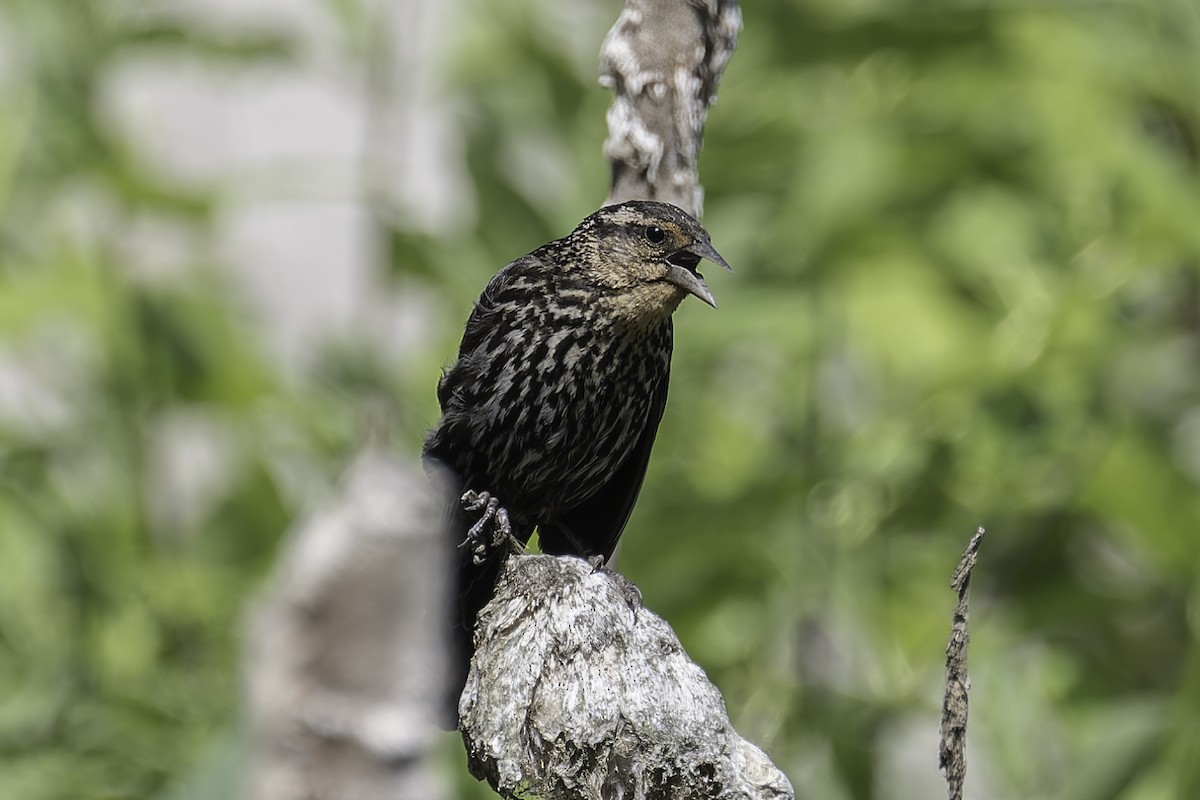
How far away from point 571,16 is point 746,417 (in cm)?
147

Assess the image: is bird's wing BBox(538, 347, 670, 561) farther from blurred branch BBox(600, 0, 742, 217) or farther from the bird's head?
blurred branch BBox(600, 0, 742, 217)

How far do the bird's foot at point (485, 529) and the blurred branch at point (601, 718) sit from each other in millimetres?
386

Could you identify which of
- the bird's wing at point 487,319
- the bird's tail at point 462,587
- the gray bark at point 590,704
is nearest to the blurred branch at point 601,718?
the gray bark at point 590,704

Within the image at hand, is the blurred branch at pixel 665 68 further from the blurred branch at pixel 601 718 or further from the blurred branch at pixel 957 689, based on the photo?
the blurred branch at pixel 957 689

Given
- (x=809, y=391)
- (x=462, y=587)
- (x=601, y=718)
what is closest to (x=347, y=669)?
(x=601, y=718)

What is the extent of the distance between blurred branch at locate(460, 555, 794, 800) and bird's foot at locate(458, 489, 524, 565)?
39 centimetres

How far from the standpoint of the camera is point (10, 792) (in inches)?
172

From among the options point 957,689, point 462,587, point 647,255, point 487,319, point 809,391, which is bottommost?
point 957,689

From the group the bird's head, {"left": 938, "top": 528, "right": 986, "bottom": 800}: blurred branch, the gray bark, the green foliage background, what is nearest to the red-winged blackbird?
the bird's head

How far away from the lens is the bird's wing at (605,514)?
99.9 inches

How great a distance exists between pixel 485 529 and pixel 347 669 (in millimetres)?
1410

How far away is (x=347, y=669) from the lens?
2.51 ft

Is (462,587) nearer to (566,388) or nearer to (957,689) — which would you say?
(566,388)

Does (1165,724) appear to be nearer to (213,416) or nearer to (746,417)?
(746,417)
